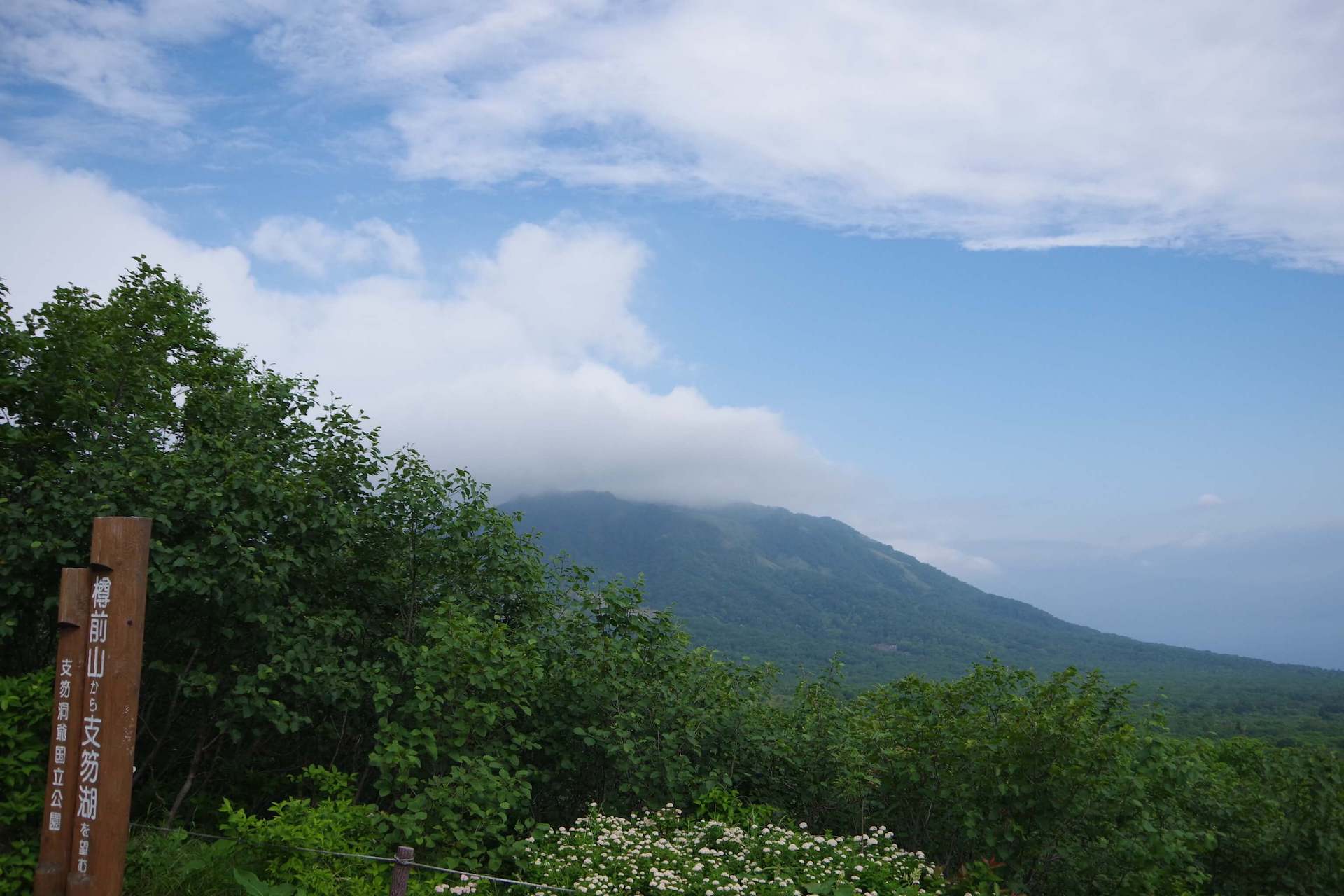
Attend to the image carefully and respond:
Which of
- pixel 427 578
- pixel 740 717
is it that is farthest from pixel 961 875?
pixel 427 578

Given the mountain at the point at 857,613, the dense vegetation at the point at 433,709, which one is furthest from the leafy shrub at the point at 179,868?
the mountain at the point at 857,613

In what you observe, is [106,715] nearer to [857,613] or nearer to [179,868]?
[179,868]

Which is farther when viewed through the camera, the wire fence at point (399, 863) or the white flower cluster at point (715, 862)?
the white flower cluster at point (715, 862)

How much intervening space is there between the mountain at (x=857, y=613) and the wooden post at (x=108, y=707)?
15.6 metres

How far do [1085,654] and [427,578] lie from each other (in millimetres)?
96886

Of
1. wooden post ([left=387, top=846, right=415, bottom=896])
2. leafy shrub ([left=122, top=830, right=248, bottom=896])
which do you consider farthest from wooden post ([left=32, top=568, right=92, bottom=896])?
wooden post ([left=387, top=846, right=415, bottom=896])

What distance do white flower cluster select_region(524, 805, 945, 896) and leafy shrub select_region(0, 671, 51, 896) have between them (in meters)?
3.09

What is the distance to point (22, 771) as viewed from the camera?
542cm

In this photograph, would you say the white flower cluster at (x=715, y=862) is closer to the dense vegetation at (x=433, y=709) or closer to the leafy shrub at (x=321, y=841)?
the dense vegetation at (x=433, y=709)

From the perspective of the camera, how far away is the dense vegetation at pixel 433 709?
243 inches

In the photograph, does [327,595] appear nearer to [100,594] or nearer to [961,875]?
[100,594]

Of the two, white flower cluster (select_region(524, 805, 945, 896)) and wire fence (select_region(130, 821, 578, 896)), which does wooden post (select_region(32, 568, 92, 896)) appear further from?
white flower cluster (select_region(524, 805, 945, 896))

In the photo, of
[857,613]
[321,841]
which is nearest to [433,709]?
[321,841]

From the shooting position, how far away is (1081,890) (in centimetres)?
649
